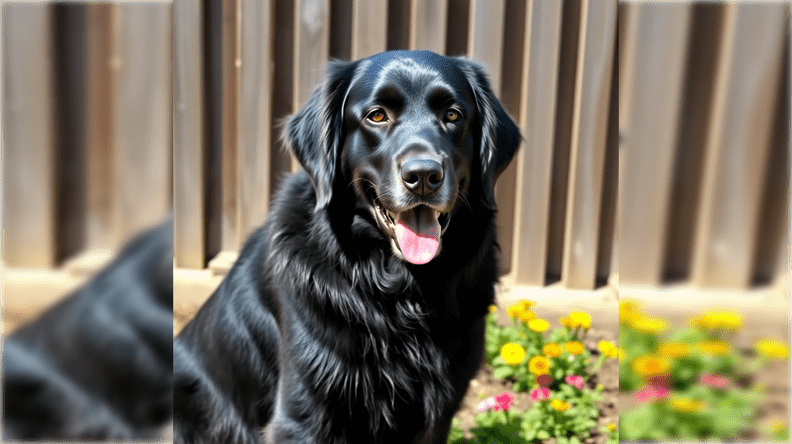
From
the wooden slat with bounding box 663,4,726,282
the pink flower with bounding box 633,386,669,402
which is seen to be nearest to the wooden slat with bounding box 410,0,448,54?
the wooden slat with bounding box 663,4,726,282

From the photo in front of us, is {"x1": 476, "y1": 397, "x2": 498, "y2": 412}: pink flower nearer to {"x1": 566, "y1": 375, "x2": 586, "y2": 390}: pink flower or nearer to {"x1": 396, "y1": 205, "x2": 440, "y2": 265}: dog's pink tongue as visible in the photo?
{"x1": 566, "y1": 375, "x2": 586, "y2": 390}: pink flower

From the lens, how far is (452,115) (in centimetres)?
210

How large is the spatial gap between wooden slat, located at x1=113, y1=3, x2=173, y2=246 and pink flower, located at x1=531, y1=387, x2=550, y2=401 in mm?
2196

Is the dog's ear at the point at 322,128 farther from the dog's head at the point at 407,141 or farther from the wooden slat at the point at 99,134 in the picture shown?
the wooden slat at the point at 99,134

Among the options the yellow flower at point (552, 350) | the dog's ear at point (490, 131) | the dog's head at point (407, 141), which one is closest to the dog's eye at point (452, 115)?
the dog's head at point (407, 141)

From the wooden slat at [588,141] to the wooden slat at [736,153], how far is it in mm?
2484

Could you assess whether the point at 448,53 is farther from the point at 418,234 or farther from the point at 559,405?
the point at 559,405

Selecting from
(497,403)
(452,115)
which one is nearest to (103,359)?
(452,115)

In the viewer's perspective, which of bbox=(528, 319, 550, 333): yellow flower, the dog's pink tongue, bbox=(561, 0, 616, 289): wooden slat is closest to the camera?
the dog's pink tongue

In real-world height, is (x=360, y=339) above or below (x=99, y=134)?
below

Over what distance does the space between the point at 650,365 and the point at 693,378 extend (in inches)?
2.4

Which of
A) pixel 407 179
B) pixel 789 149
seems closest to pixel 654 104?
pixel 789 149

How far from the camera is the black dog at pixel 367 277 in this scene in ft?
6.45

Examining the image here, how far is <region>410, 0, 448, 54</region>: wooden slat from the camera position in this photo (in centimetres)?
318
